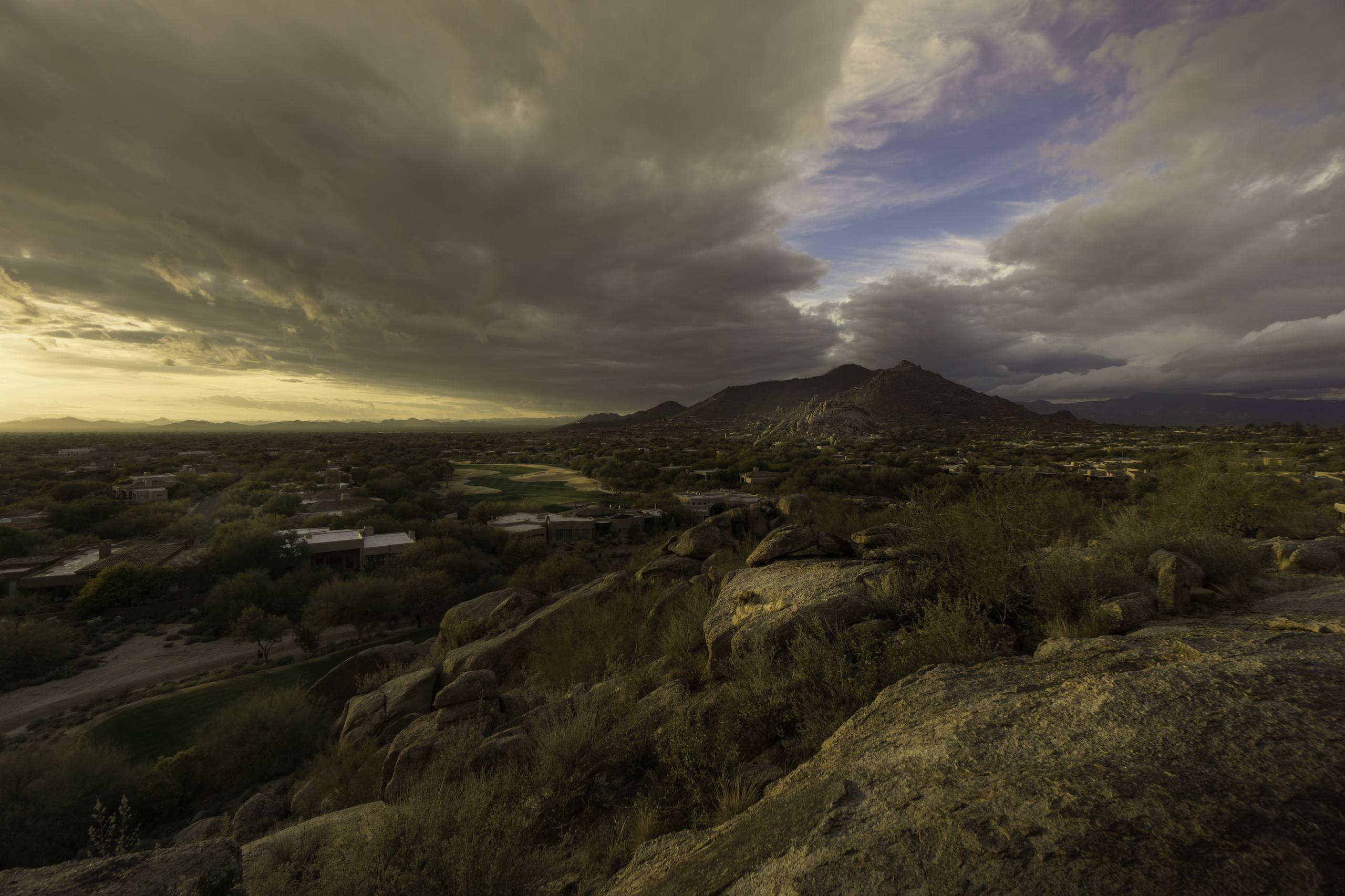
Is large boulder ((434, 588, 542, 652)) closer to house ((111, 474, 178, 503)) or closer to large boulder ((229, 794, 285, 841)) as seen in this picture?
large boulder ((229, 794, 285, 841))

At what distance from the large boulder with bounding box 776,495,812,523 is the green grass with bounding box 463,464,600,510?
3169cm

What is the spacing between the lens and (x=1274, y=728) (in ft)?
10.2

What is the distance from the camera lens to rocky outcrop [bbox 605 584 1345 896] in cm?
247

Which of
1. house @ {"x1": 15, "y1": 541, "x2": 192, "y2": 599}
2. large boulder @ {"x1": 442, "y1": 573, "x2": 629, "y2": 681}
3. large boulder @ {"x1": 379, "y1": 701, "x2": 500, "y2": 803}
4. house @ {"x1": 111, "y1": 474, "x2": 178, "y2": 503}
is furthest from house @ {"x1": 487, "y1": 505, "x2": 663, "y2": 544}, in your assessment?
house @ {"x1": 111, "y1": 474, "x2": 178, "y2": 503}

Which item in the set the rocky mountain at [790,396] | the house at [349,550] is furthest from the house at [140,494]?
the rocky mountain at [790,396]

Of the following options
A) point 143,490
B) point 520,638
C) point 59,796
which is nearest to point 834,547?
point 520,638

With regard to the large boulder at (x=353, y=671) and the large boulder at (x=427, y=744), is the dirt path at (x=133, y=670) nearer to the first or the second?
the large boulder at (x=353, y=671)

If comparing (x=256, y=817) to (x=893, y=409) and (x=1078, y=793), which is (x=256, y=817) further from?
(x=893, y=409)

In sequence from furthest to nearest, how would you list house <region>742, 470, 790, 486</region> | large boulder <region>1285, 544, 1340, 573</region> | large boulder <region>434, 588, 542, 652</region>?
house <region>742, 470, 790, 486</region> < large boulder <region>434, 588, 542, 652</region> < large boulder <region>1285, 544, 1340, 573</region>

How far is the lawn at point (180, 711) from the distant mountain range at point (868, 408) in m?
74.8

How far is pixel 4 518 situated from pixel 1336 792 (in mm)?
67615

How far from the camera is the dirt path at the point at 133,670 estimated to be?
1856 cm

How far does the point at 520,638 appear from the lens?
1407 centimetres

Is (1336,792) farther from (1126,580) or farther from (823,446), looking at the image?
(823,446)
